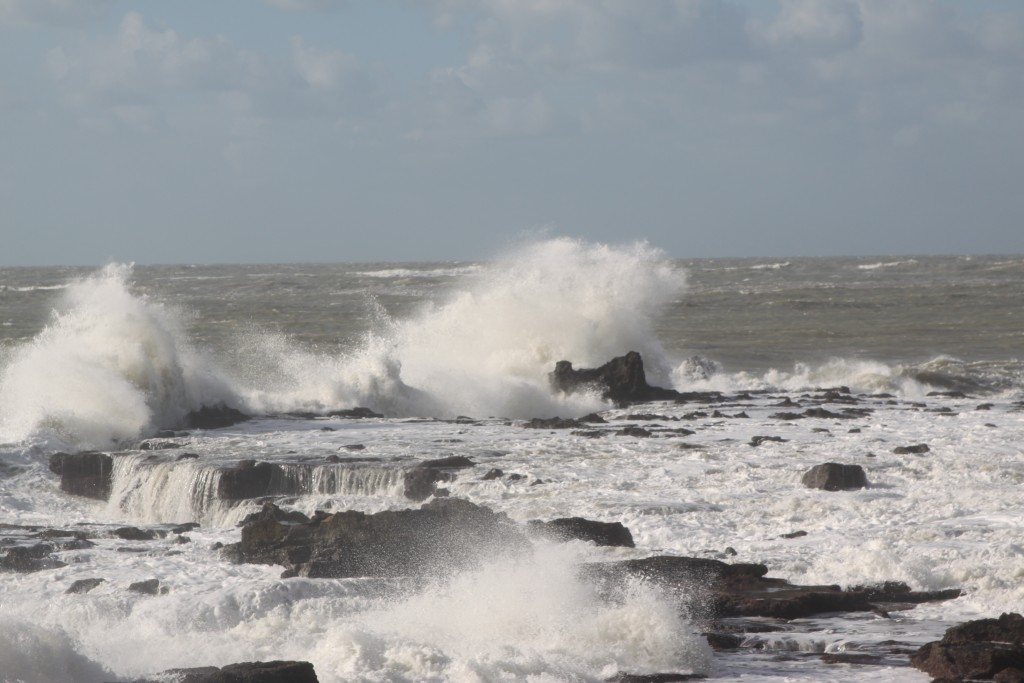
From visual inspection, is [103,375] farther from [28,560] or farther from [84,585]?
[84,585]

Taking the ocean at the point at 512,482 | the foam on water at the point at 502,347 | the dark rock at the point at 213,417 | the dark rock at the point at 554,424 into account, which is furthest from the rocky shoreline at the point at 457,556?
the foam on water at the point at 502,347

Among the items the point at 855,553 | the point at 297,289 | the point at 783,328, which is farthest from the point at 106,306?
the point at 297,289

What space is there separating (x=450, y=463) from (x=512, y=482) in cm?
129

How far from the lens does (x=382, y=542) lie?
42.6ft

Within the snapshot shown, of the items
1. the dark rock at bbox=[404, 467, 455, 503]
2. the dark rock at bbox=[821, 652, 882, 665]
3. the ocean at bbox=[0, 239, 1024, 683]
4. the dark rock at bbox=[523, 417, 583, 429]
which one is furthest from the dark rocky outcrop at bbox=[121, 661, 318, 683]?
the dark rock at bbox=[523, 417, 583, 429]

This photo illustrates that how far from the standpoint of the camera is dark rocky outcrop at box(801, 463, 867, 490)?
52.7ft

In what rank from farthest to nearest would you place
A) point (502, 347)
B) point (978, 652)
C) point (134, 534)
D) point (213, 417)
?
point (502, 347)
point (213, 417)
point (134, 534)
point (978, 652)

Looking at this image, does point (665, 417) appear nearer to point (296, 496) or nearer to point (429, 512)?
point (296, 496)

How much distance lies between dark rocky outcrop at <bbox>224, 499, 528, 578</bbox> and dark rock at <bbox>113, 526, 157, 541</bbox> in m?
1.57

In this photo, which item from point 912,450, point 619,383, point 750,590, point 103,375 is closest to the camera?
point 750,590

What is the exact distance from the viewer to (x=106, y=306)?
26.1 metres

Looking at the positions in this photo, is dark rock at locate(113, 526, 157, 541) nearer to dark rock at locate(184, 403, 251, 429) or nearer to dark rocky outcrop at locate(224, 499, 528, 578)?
dark rocky outcrop at locate(224, 499, 528, 578)

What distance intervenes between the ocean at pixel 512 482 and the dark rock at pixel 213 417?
26 cm

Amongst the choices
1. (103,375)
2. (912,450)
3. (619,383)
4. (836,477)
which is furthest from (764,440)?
(103,375)
